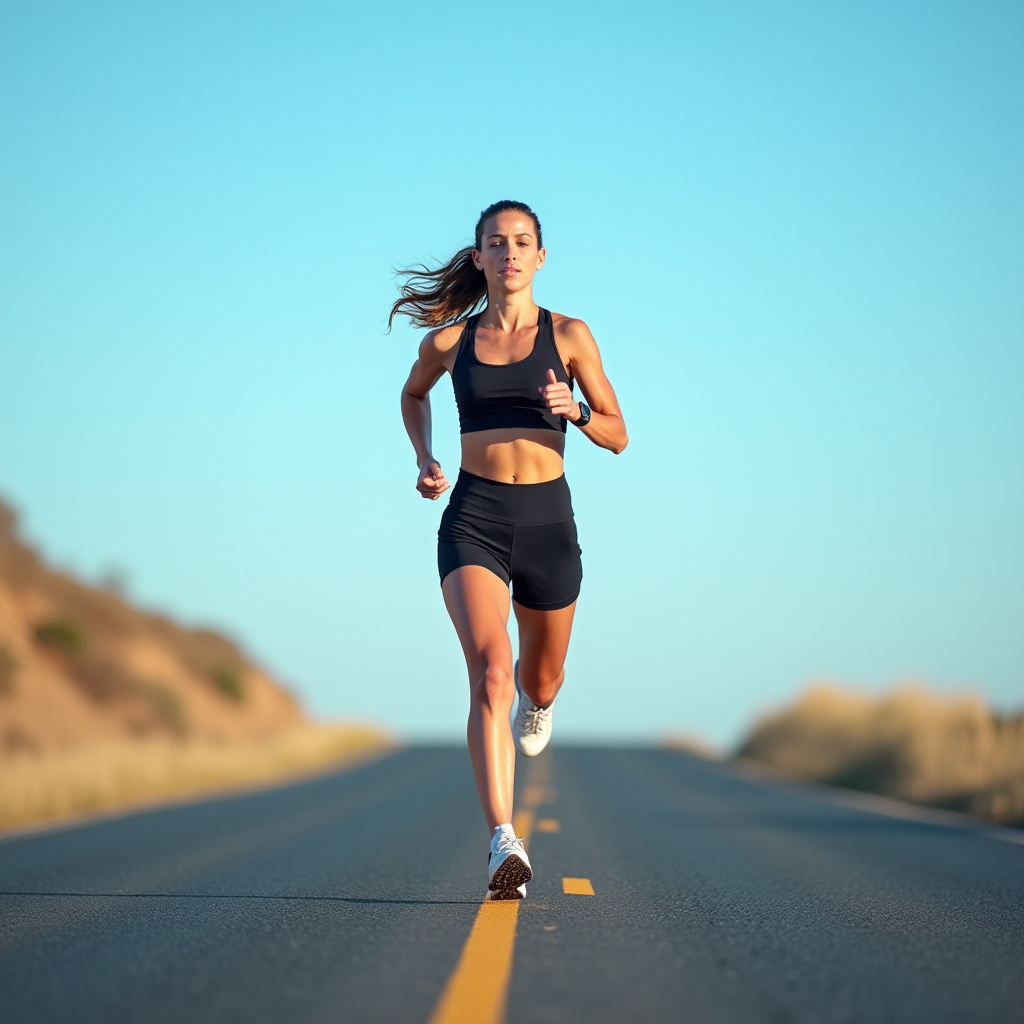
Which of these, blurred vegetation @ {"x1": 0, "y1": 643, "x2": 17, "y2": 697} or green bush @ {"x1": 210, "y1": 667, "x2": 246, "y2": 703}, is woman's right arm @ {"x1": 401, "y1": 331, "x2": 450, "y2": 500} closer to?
blurred vegetation @ {"x1": 0, "y1": 643, "x2": 17, "y2": 697}

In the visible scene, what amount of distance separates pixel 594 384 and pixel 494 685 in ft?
4.75

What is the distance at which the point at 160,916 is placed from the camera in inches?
257

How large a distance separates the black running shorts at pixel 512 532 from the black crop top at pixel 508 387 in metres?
0.27

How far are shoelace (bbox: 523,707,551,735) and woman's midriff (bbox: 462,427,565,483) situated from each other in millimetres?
1569

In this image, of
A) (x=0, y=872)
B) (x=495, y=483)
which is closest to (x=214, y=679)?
(x=0, y=872)

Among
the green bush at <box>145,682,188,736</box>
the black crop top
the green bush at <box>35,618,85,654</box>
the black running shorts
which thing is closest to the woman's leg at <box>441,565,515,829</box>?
the black running shorts

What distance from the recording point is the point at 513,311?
22.6ft

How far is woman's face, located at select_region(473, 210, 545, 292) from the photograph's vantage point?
684cm

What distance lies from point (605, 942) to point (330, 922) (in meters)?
1.24

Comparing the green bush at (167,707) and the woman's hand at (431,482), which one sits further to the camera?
the green bush at (167,707)

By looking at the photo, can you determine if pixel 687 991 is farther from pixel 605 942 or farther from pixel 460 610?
pixel 460 610

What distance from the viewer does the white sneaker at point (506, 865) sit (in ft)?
20.5

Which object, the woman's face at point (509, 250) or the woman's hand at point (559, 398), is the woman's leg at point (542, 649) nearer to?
the woman's hand at point (559, 398)

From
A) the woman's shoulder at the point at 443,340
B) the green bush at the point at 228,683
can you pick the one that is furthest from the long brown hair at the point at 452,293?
the green bush at the point at 228,683
